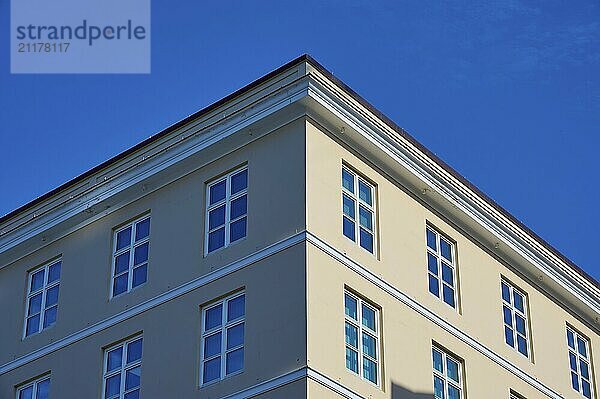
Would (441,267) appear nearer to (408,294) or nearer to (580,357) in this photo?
(408,294)

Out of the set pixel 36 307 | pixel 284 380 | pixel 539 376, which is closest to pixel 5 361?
pixel 36 307

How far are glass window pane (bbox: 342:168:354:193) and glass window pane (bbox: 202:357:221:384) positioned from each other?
558 cm

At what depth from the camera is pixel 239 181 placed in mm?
34938

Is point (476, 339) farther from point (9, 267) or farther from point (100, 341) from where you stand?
point (9, 267)

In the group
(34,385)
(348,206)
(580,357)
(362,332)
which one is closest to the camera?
(362,332)

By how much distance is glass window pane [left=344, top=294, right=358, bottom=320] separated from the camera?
32875 mm

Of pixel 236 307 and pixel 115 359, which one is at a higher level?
pixel 236 307

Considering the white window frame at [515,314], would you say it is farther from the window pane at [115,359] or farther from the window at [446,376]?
the window pane at [115,359]

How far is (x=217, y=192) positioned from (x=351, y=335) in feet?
18.3

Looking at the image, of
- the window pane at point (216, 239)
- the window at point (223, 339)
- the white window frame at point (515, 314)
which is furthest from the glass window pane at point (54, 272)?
the white window frame at point (515, 314)

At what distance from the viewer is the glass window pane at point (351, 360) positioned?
32.1 meters

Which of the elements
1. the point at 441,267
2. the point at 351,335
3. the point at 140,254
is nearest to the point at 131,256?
the point at 140,254

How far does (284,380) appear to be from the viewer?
30.8m

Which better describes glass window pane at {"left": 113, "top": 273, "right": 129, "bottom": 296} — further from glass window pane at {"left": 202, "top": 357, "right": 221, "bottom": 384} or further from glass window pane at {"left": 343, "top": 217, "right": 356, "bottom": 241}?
glass window pane at {"left": 343, "top": 217, "right": 356, "bottom": 241}
